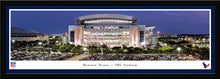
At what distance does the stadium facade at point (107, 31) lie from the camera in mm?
25344

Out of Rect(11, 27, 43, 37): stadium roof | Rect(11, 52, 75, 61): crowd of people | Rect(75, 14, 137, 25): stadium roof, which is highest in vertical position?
Rect(75, 14, 137, 25): stadium roof

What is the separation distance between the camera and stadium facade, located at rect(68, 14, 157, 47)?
2534 cm

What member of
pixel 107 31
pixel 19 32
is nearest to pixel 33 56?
pixel 19 32

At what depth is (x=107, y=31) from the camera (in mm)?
26766

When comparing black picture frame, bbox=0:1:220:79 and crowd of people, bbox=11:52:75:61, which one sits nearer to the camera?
black picture frame, bbox=0:1:220:79

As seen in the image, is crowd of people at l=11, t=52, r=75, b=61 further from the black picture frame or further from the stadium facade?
the stadium facade

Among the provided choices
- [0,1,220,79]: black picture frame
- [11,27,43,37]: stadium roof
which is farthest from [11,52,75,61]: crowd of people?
[11,27,43,37]: stadium roof
